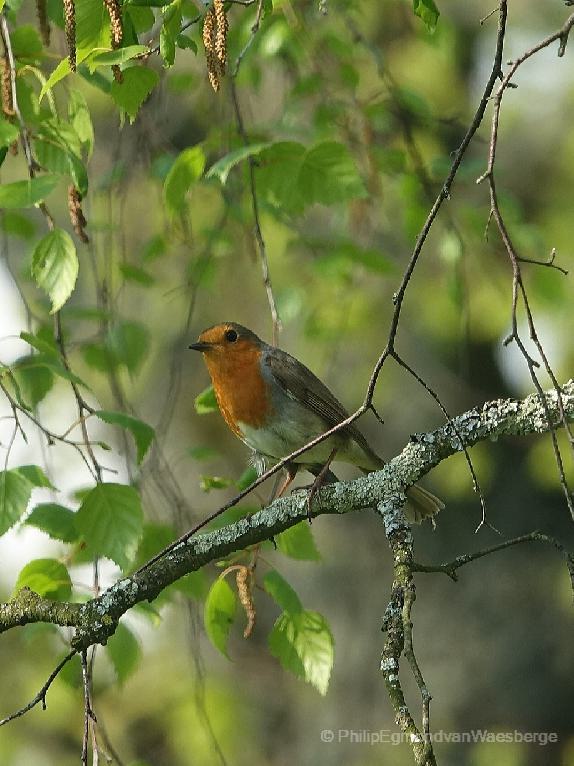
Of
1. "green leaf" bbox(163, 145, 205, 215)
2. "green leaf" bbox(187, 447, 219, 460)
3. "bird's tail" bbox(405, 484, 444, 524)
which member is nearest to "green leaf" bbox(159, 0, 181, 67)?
"green leaf" bbox(163, 145, 205, 215)

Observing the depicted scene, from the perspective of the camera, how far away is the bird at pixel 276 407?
388 cm

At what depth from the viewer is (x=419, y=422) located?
572cm

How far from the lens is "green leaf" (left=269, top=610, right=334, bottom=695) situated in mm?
2812

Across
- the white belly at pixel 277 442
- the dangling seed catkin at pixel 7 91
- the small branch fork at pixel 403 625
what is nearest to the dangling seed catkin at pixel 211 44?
the dangling seed catkin at pixel 7 91

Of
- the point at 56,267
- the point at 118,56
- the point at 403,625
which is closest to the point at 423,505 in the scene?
the point at 56,267

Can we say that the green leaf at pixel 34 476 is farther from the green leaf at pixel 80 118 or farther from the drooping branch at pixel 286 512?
the green leaf at pixel 80 118

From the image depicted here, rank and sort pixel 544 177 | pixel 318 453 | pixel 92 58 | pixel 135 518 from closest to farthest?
pixel 92 58 < pixel 135 518 < pixel 318 453 < pixel 544 177

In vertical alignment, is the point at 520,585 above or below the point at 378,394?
below

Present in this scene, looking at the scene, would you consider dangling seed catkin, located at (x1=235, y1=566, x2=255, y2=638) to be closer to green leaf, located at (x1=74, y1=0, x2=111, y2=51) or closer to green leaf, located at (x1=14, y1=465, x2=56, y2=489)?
green leaf, located at (x1=14, y1=465, x2=56, y2=489)

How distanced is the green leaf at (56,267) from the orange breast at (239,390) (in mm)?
1443

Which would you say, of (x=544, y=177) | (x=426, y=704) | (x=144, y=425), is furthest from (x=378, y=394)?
(x=426, y=704)

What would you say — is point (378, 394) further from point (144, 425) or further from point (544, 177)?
point (144, 425)

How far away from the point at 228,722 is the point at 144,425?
4017 mm

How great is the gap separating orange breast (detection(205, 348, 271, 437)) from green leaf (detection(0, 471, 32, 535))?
1383 millimetres
